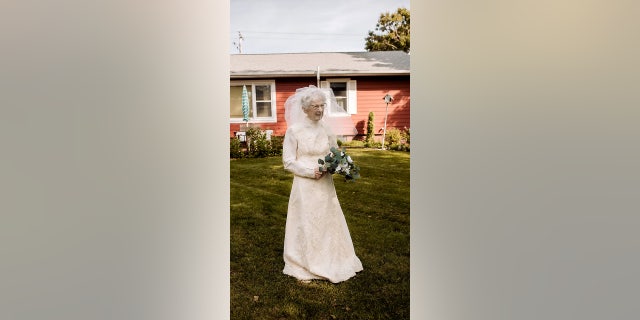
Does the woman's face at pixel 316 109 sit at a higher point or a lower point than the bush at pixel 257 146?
higher

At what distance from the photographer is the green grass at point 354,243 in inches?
104

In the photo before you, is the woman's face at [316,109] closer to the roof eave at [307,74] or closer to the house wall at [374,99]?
the roof eave at [307,74]

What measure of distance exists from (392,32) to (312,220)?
38.0 feet

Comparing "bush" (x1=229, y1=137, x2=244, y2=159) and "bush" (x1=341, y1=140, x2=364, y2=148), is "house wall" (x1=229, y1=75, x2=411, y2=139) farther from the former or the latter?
"bush" (x1=229, y1=137, x2=244, y2=159)

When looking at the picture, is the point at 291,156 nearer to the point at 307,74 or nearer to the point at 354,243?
the point at 354,243

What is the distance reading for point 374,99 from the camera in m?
8.94

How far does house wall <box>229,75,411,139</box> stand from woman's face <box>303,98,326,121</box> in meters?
5.88

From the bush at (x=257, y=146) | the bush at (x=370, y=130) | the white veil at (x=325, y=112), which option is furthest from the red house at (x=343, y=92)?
the white veil at (x=325, y=112)

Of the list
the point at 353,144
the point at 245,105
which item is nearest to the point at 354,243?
the point at 353,144

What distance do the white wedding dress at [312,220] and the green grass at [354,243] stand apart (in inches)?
3.9

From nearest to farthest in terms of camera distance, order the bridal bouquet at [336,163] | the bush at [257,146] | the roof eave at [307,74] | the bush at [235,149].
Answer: the bridal bouquet at [336,163] → the bush at [235,149] → the bush at [257,146] → the roof eave at [307,74]
